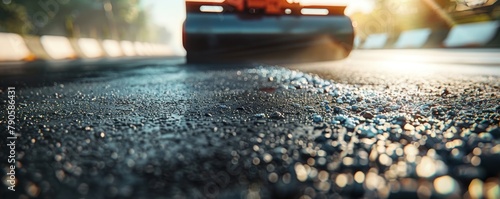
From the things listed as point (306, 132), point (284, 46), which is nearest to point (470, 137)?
point (306, 132)

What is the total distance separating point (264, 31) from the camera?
194 inches

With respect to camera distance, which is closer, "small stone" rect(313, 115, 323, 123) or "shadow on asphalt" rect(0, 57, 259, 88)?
"small stone" rect(313, 115, 323, 123)

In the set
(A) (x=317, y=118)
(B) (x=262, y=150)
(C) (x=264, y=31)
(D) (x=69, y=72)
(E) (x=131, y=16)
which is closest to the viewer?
(B) (x=262, y=150)

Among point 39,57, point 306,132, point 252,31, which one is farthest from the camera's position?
point 39,57

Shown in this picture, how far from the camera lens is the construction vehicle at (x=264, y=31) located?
191 inches

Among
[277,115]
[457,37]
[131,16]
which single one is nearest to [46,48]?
[277,115]

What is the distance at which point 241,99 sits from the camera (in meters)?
1.67

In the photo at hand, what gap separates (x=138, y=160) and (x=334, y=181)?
0.45m

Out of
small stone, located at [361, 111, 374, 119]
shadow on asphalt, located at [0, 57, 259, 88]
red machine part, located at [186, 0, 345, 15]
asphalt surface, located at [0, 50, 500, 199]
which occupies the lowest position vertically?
shadow on asphalt, located at [0, 57, 259, 88]

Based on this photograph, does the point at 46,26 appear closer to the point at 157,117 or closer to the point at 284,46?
the point at 284,46

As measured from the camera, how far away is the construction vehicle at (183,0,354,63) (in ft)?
15.9

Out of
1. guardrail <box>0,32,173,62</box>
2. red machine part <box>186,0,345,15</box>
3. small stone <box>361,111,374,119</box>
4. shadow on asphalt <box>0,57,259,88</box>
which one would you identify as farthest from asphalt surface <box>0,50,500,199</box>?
guardrail <box>0,32,173,62</box>

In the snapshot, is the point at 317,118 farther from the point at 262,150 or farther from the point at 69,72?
the point at 69,72

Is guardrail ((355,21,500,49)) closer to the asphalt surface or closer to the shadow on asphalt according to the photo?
the shadow on asphalt
